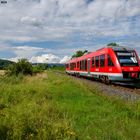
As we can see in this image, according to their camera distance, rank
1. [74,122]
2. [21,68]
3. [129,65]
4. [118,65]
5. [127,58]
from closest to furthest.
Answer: [74,122], [118,65], [129,65], [127,58], [21,68]

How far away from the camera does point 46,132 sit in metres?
7.90

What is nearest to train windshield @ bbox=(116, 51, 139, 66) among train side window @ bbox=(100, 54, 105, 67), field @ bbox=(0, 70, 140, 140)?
train side window @ bbox=(100, 54, 105, 67)

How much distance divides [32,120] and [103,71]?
19.3 m

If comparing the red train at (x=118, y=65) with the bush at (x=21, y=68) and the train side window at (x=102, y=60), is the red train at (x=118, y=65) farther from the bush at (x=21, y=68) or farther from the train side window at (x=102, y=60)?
the bush at (x=21, y=68)

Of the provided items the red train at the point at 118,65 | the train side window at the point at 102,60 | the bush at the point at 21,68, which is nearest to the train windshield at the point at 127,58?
the red train at the point at 118,65

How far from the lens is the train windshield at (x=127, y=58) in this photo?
25453 mm

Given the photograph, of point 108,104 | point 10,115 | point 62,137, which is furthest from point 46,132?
point 108,104

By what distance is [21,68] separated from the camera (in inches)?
1917

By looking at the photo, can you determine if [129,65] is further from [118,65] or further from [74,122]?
[74,122]

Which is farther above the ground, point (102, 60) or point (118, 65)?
point (102, 60)

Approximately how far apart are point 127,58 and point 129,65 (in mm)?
763

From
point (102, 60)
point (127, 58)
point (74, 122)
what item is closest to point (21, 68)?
point (102, 60)

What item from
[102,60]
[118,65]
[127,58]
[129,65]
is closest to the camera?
[118,65]

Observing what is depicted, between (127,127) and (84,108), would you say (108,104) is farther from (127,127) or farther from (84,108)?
(127,127)
